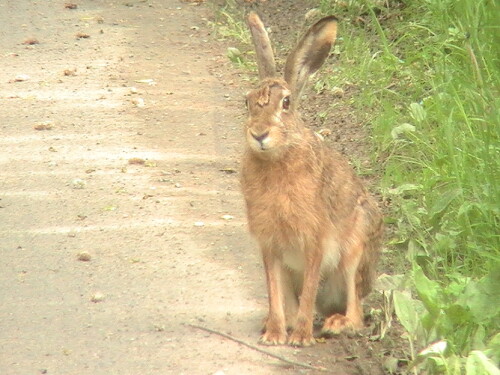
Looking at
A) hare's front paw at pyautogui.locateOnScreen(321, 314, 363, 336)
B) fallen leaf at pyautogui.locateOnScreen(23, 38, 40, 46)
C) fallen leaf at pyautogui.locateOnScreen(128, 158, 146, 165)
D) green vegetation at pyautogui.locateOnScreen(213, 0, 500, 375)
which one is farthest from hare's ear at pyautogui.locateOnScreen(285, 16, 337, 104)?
fallen leaf at pyautogui.locateOnScreen(23, 38, 40, 46)

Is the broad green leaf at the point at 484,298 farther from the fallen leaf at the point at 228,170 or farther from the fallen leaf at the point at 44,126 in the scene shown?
the fallen leaf at the point at 44,126

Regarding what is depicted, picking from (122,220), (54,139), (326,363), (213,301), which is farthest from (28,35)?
(326,363)

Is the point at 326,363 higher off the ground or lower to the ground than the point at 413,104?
lower

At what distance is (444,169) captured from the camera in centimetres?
516

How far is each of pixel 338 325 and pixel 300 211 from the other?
51 centimetres

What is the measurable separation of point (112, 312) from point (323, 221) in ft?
3.05

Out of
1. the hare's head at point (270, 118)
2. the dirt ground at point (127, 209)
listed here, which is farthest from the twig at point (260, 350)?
the hare's head at point (270, 118)

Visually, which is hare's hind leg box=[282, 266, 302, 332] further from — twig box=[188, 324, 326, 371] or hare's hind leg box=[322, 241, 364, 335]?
twig box=[188, 324, 326, 371]

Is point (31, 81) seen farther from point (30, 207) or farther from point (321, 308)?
point (321, 308)

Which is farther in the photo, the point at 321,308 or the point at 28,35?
the point at 28,35

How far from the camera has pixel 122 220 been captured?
17.8ft

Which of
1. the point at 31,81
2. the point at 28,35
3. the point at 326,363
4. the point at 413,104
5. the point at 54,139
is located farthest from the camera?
the point at 28,35

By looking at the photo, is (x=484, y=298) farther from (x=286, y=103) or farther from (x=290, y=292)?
(x=286, y=103)

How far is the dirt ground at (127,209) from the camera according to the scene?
13.4ft
